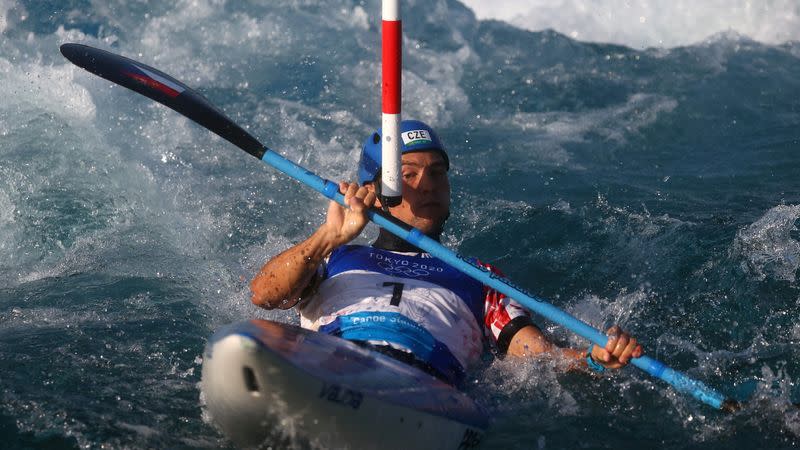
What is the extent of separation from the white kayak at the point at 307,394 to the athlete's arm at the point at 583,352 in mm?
830

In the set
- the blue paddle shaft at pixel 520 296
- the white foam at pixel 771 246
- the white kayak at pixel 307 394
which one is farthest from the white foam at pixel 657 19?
the white kayak at pixel 307 394

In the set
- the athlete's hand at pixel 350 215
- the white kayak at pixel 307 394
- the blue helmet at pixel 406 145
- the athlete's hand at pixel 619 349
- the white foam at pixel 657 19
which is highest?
the white foam at pixel 657 19

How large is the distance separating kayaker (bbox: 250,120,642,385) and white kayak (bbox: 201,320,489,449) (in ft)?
1.68

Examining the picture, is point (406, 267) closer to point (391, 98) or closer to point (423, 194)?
point (423, 194)

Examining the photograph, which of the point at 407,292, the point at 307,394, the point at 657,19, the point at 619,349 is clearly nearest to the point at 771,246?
the point at 619,349

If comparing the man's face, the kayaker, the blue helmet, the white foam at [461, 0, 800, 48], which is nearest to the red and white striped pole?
the kayaker

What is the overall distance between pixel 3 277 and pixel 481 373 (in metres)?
3.10

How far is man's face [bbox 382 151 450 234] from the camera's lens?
4465mm

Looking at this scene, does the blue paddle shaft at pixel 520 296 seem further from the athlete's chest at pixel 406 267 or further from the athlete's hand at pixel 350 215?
the athlete's chest at pixel 406 267

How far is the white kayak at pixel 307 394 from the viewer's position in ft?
9.69

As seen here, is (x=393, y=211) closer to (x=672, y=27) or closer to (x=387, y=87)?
(x=387, y=87)

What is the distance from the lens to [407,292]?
425 cm

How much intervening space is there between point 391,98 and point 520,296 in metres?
1.00

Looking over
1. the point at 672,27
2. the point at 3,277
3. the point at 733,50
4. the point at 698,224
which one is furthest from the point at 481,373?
the point at 672,27
